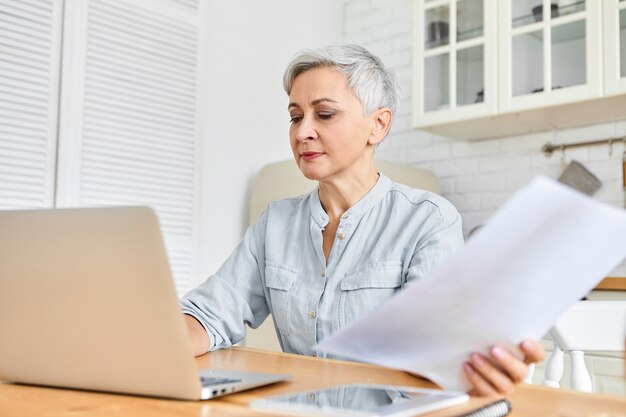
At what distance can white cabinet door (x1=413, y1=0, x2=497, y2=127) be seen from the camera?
2.96 metres

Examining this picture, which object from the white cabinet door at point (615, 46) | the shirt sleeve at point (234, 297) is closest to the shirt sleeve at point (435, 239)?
the shirt sleeve at point (234, 297)

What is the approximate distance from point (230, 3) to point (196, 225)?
3.87 feet

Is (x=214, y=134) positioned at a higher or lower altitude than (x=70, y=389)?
higher

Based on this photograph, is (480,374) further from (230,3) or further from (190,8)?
(230,3)

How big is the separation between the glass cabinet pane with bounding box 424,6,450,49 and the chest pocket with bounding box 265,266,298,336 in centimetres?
191

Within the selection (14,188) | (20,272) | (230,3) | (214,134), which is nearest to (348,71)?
(20,272)

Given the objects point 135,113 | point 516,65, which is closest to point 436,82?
point 516,65

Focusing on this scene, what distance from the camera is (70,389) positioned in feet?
2.82

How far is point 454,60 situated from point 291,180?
92 cm

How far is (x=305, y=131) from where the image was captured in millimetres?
1684

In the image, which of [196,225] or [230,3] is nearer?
[196,225]

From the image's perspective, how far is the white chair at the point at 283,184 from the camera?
3260mm

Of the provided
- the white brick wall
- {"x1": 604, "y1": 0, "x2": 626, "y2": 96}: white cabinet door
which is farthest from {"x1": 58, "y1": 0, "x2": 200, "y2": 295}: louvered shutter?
{"x1": 604, "y1": 0, "x2": 626, "y2": 96}: white cabinet door

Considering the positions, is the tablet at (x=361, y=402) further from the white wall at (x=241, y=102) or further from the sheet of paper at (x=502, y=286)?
the white wall at (x=241, y=102)
